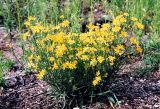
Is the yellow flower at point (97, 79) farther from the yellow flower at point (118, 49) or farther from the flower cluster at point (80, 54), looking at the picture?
the yellow flower at point (118, 49)

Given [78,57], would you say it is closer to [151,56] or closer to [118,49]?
[118,49]

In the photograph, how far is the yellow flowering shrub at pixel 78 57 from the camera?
11.7ft

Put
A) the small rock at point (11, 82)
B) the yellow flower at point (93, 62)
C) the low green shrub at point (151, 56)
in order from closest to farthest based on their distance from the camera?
the yellow flower at point (93, 62), the small rock at point (11, 82), the low green shrub at point (151, 56)

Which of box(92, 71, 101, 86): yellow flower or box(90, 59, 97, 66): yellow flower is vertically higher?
box(90, 59, 97, 66): yellow flower

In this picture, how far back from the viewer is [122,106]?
385 centimetres

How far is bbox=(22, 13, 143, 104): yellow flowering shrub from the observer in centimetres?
357

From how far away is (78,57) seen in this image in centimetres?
364

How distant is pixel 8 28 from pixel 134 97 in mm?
2644

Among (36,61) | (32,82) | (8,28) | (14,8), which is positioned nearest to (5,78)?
(32,82)

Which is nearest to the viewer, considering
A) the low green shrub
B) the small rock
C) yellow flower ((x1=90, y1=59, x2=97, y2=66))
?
yellow flower ((x1=90, y1=59, x2=97, y2=66))

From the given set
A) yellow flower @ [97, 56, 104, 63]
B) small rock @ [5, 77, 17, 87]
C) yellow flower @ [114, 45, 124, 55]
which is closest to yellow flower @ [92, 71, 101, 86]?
yellow flower @ [97, 56, 104, 63]

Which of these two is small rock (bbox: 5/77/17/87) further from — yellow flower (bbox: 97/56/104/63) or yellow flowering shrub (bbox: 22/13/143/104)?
yellow flower (bbox: 97/56/104/63)

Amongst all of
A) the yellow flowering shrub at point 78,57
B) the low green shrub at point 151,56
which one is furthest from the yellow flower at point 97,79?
the low green shrub at point 151,56

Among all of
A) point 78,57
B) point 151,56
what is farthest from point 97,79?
point 151,56
